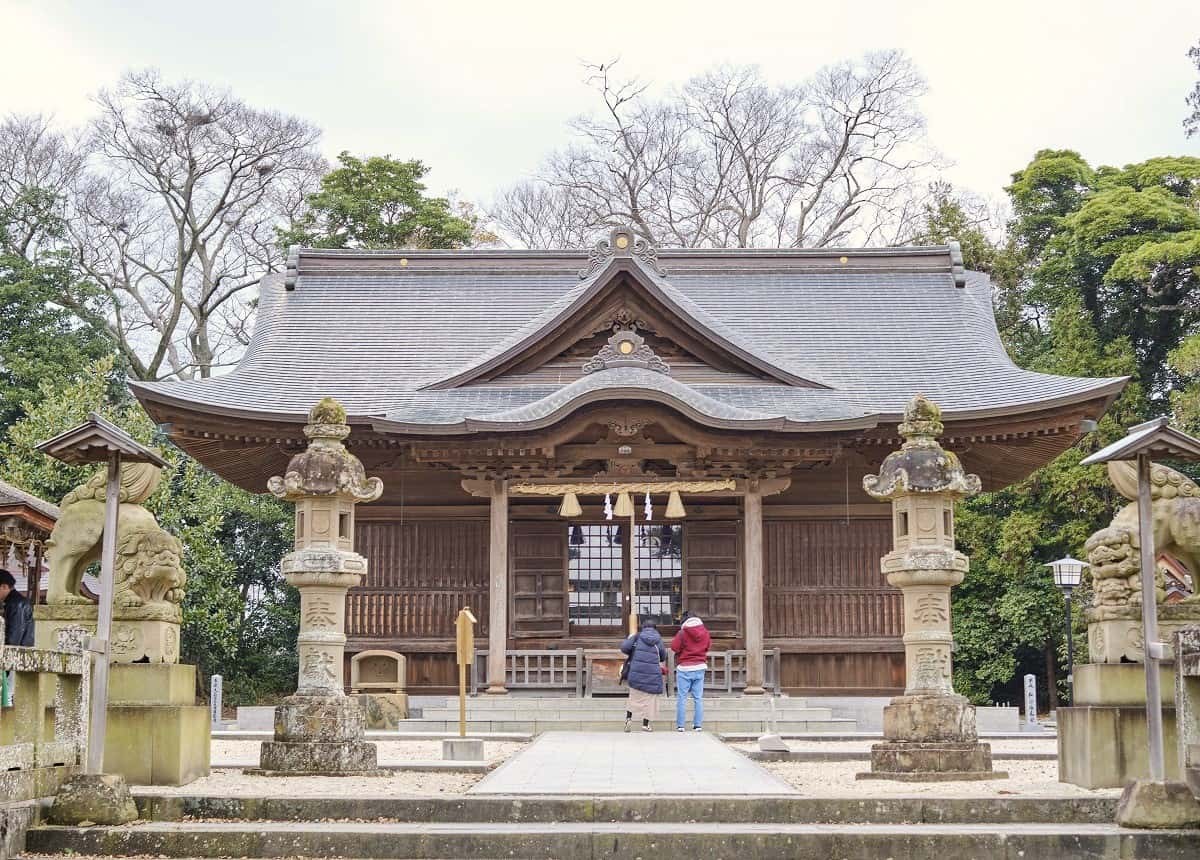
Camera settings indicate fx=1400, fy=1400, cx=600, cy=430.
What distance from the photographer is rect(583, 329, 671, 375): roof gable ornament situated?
67.0 ft

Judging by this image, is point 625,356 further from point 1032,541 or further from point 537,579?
point 1032,541

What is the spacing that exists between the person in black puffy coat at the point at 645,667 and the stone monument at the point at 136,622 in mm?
6964

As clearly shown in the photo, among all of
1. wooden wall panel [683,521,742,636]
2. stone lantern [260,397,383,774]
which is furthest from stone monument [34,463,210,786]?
wooden wall panel [683,521,742,636]

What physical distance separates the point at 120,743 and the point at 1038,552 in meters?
23.1

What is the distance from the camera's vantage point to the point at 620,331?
21.2m

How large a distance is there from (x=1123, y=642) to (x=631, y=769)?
409 cm

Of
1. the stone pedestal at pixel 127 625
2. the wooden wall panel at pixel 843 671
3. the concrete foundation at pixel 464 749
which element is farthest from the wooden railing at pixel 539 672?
the stone pedestal at pixel 127 625

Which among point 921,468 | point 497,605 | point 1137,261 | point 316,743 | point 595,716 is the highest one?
point 1137,261

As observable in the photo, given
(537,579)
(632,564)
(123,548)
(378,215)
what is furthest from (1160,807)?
(378,215)

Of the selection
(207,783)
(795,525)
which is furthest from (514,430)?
(207,783)

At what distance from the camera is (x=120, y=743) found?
1041cm

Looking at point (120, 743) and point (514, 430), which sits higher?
point (514, 430)

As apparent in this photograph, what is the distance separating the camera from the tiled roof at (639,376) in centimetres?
2027

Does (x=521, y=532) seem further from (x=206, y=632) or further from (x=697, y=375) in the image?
(x=206, y=632)
